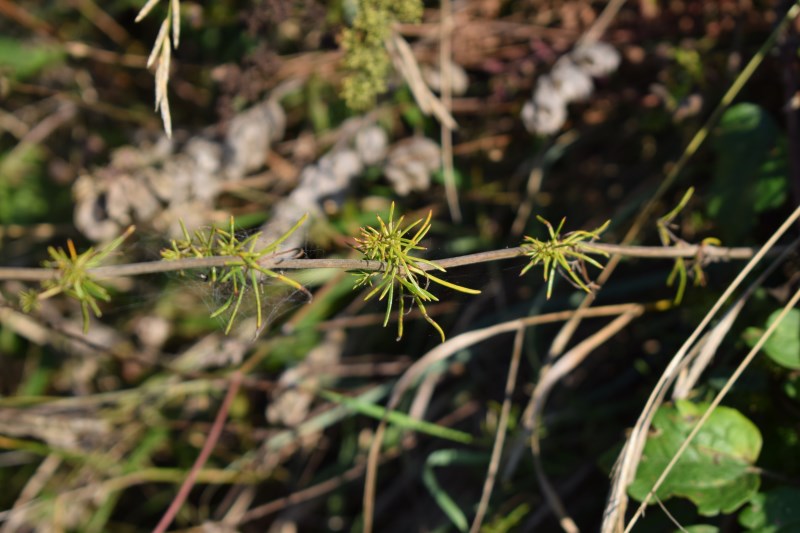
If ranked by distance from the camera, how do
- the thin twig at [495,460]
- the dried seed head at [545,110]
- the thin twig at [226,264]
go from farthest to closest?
1. the dried seed head at [545,110]
2. the thin twig at [495,460]
3. the thin twig at [226,264]

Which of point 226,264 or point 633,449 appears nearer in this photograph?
point 226,264

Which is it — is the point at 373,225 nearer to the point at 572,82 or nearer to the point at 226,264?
the point at 572,82

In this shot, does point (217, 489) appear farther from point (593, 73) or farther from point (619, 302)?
point (593, 73)

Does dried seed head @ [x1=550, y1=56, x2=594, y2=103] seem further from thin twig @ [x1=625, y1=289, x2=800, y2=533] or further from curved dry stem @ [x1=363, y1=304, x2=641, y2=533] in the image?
thin twig @ [x1=625, y1=289, x2=800, y2=533]

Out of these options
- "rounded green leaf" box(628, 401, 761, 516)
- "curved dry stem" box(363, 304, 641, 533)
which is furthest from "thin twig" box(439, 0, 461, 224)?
"rounded green leaf" box(628, 401, 761, 516)

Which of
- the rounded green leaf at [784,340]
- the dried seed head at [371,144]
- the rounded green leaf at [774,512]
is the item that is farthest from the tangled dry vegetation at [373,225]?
the rounded green leaf at [774,512]

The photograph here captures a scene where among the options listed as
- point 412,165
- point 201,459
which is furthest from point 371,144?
point 201,459

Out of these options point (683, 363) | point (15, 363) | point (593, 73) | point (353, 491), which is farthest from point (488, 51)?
point (15, 363)

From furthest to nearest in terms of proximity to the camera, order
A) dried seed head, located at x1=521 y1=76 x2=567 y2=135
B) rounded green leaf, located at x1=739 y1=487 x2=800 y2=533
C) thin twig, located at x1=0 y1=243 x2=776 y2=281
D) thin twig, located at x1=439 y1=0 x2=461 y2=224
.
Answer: thin twig, located at x1=439 y1=0 x2=461 y2=224 → dried seed head, located at x1=521 y1=76 x2=567 y2=135 → rounded green leaf, located at x1=739 y1=487 x2=800 y2=533 → thin twig, located at x1=0 y1=243 x2=776 y2=281

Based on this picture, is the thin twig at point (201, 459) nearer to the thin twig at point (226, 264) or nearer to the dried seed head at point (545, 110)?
the thin twig at point (226, 264)
